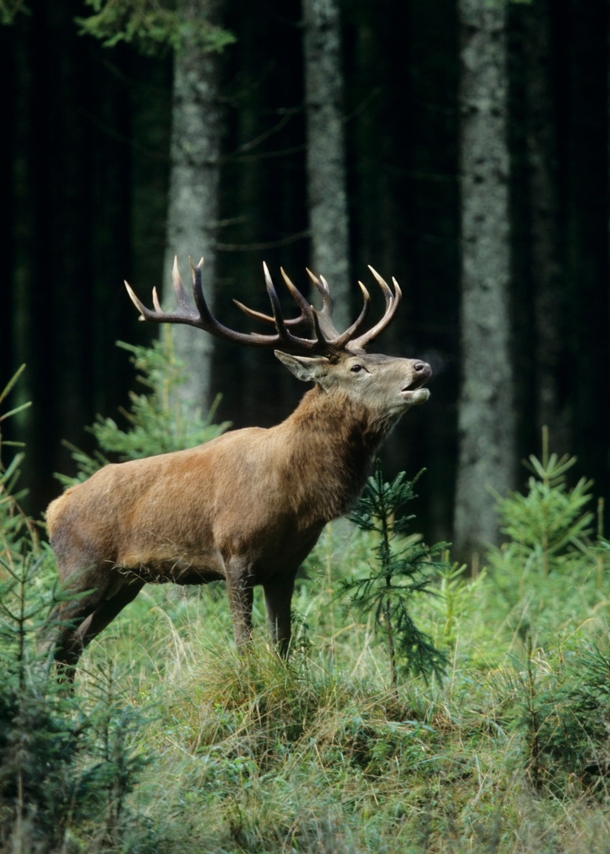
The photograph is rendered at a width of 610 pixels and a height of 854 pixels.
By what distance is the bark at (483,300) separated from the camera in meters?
11.7

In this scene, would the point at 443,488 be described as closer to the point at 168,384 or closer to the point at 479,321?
the point at 479,321

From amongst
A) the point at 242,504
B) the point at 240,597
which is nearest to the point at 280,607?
the point at 240,597

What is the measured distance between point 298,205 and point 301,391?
359 centimetres

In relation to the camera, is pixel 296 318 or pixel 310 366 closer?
pixel 310 366

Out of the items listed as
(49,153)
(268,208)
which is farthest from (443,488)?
(49,153)

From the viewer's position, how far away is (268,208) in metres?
20.5

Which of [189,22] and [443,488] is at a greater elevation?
[189,22]

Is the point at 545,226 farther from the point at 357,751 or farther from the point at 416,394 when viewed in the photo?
the point at 357,751

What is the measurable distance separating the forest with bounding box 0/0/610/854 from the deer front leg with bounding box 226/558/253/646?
154mm

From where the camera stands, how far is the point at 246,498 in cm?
568

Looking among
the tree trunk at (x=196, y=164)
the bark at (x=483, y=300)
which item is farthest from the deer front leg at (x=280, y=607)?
the bark at (x=483, y=300)

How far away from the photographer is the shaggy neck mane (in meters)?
5.64

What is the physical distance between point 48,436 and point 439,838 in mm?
15091

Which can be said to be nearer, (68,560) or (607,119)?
(68,560)
